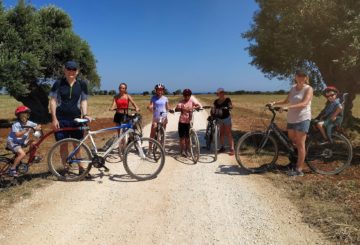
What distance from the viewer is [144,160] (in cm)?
835

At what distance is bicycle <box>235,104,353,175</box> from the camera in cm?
855

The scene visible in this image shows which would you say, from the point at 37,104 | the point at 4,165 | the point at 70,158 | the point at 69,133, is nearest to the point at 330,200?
the point at 70,158

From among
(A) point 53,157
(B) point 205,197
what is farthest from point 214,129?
(A) point 53,157

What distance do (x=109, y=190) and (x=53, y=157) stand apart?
1.67 meters

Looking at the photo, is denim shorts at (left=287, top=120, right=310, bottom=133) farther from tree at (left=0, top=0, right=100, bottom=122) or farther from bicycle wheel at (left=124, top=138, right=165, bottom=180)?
tree at (left=0, top=0, right=100, bottom=122)

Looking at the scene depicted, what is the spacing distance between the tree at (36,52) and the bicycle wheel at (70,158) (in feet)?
41.5

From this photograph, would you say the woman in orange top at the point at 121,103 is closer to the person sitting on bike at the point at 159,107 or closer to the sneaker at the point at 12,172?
the person sitting on bike at the point at 159,107

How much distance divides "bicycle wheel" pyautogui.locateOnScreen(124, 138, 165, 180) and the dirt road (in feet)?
0.77

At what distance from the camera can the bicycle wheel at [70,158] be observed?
7.95 m

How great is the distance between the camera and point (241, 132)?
16719mm

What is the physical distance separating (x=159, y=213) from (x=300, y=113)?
13.4ft

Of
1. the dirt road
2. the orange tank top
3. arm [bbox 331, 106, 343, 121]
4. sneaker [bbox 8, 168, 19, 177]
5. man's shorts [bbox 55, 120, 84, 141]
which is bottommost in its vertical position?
the dirt road

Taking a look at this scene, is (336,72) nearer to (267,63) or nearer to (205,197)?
(267,63)

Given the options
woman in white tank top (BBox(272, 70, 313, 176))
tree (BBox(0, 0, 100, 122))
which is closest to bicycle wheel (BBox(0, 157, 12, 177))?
woman in white tank top (BBox(272, 70, 313, 176))
